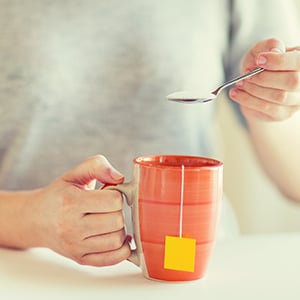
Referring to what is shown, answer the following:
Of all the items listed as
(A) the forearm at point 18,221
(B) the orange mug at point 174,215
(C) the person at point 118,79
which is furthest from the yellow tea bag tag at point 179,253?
(C) the person at point 118,79

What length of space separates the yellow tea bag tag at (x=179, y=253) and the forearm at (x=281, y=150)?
380 millimetres

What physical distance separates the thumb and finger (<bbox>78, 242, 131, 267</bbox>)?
7 cm

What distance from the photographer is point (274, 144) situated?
1160 mm

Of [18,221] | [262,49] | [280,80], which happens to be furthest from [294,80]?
[18,221]

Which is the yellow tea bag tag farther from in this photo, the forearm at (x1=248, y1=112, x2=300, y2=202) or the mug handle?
the forearm at (x1=248, y1=112, x2=300, y2=202)

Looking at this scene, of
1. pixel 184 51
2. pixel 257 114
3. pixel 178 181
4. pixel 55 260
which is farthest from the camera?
pixel 184 51

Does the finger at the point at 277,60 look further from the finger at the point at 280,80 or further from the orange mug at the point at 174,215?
the orange mug at the point at 174,215

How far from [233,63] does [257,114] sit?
0.18 m

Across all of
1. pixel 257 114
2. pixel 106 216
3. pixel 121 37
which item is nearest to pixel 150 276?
pixel 106 216

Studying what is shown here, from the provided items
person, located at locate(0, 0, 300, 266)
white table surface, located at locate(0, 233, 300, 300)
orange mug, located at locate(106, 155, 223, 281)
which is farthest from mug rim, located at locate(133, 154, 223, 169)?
person, located at locate(0, 0, 300, 266)

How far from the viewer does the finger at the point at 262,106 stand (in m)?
0.96

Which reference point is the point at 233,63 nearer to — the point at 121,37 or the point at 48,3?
the point at 121,37

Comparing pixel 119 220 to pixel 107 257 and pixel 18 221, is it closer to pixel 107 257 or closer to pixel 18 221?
pixel 107 257

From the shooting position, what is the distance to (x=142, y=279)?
821 millimetres
